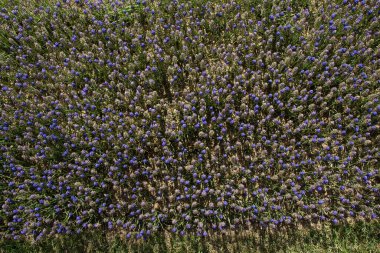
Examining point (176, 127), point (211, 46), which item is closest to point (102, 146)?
point (176, 127)

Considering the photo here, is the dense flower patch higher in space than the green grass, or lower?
higher

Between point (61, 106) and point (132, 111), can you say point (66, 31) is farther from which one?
point (132, 111)

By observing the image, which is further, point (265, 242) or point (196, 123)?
point (196, 123)

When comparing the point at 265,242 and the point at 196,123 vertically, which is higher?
the point at 196,123
